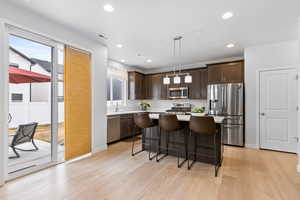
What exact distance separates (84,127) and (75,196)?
1.68m

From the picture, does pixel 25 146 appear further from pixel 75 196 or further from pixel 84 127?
pixel 75 196

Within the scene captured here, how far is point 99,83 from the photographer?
3.80 m

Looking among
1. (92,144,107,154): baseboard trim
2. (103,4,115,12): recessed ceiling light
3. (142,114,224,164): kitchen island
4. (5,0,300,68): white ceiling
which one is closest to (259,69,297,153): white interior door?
(5,0,300,68): white ceiling

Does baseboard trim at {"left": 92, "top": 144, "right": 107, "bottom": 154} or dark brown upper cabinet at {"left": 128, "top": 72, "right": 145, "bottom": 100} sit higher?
dark brown upper cabinet at {"left": 128, "top": 72, "right": 145, "bottom": 100}

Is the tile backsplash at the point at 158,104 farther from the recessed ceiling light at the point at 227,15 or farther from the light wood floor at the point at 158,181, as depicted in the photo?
the recessed ceiling light at the point at 227,15

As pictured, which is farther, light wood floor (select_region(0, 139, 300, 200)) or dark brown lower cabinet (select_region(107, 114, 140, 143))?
dark brown lower cabinet (select_region(107, 114, 140, 143))

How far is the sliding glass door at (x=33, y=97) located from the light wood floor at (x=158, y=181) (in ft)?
1.95

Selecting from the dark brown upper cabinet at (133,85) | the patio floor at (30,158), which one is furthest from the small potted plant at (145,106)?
the patio floor at (30,158)

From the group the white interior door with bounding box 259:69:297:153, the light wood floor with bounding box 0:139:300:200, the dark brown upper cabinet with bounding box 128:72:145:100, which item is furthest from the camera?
the dark brown upper cabinet with bounding box 128:72:145:100

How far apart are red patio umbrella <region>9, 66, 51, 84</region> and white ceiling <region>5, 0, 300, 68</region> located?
107cm

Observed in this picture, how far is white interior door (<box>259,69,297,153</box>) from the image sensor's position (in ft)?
12.0

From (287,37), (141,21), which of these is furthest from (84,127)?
(287,37)

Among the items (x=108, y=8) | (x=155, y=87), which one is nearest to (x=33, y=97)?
(x=108, y=8)

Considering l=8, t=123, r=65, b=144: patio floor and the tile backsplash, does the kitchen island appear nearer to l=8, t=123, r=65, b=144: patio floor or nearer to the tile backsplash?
l=8, t=123, r=65, b=144: patio floor
